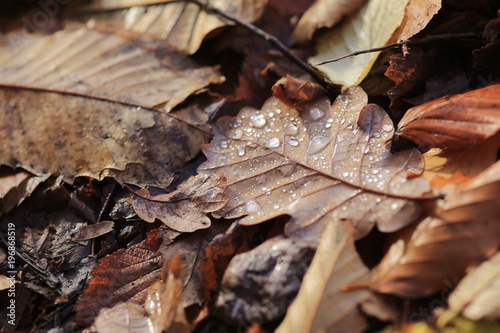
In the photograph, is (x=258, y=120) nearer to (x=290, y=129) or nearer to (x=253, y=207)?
(x=290, y=129)

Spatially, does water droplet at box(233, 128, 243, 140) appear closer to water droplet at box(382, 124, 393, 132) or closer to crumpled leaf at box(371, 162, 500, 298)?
water droplet at box(382, 124, 393, 132)

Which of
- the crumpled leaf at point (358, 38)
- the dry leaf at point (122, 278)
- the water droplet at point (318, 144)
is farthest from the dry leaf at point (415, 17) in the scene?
the dry leaf at point (122, 278)

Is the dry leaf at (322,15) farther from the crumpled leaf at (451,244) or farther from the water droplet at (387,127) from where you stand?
the crumpled leaf at (451,244)

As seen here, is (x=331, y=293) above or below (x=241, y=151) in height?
below

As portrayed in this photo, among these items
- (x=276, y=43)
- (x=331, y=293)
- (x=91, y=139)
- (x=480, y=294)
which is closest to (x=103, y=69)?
(x=91, y=139)

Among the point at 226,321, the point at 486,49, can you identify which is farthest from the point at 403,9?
the point at 226,321

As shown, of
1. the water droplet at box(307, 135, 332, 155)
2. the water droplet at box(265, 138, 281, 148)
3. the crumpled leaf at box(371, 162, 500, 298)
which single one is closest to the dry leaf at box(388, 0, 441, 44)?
the water droplet at box(307, 135, 332, 155)
